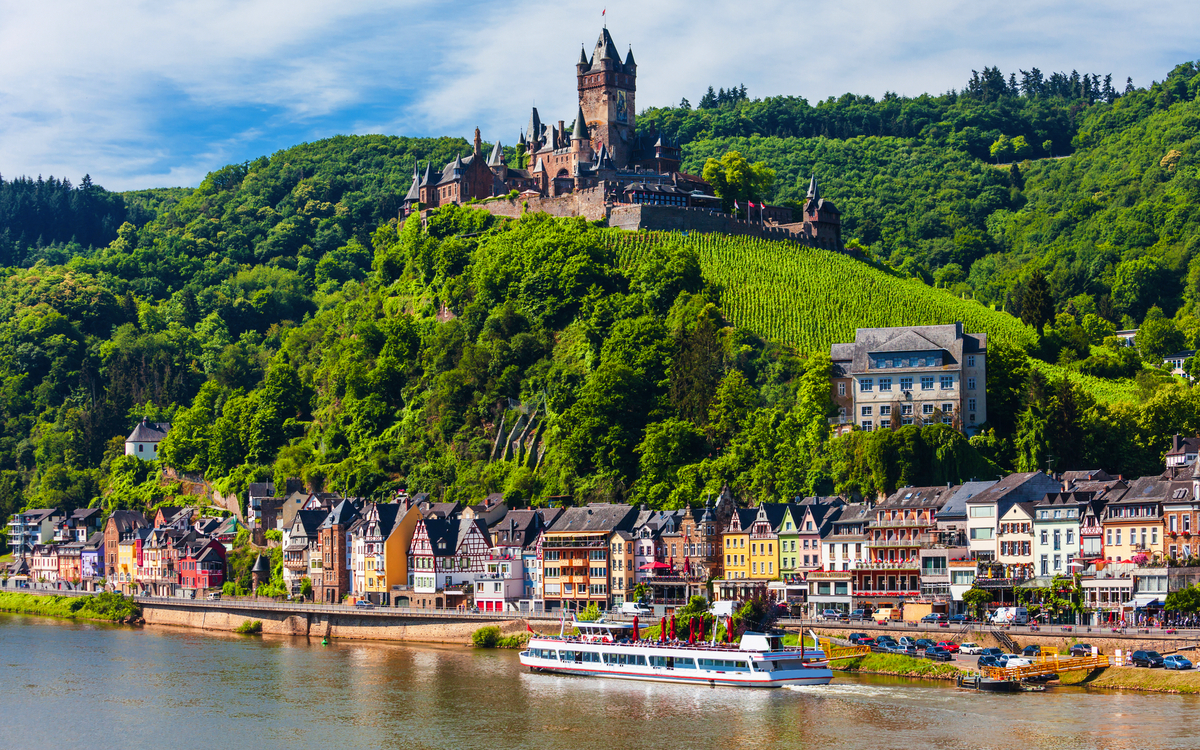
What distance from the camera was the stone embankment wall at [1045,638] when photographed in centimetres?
6381

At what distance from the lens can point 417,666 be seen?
257 ft

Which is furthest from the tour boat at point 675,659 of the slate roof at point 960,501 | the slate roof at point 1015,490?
the slate roof at point 1015,490

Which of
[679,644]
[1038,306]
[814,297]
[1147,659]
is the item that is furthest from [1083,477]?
[1038,306]

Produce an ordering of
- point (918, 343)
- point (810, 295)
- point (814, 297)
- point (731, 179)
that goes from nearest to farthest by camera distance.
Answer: point (918, 343) < point (814, 297) < point (810, 295) < point (731, 179)

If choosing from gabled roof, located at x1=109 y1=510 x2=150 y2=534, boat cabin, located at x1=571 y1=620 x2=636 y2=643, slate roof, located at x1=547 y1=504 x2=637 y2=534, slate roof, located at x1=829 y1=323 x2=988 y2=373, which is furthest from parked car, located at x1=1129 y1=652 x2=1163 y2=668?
gabled roof, located at x1=109 y1=510 x2=150 y2=534

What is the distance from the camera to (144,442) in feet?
479

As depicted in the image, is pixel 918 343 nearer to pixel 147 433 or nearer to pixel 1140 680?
pixel 1140 680

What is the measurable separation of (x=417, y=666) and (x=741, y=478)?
27.4 m

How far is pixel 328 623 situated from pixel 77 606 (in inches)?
1125

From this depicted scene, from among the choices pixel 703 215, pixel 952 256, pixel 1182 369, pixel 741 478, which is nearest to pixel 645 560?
pixel 741 478

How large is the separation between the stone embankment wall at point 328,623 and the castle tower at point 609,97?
→ 62.4m

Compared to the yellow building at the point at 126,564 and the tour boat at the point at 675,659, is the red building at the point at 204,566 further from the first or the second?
the tour boat at the point at 675,659

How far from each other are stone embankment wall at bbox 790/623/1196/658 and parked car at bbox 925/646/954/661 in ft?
5.86

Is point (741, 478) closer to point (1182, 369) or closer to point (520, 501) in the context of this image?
point (520, 501)
